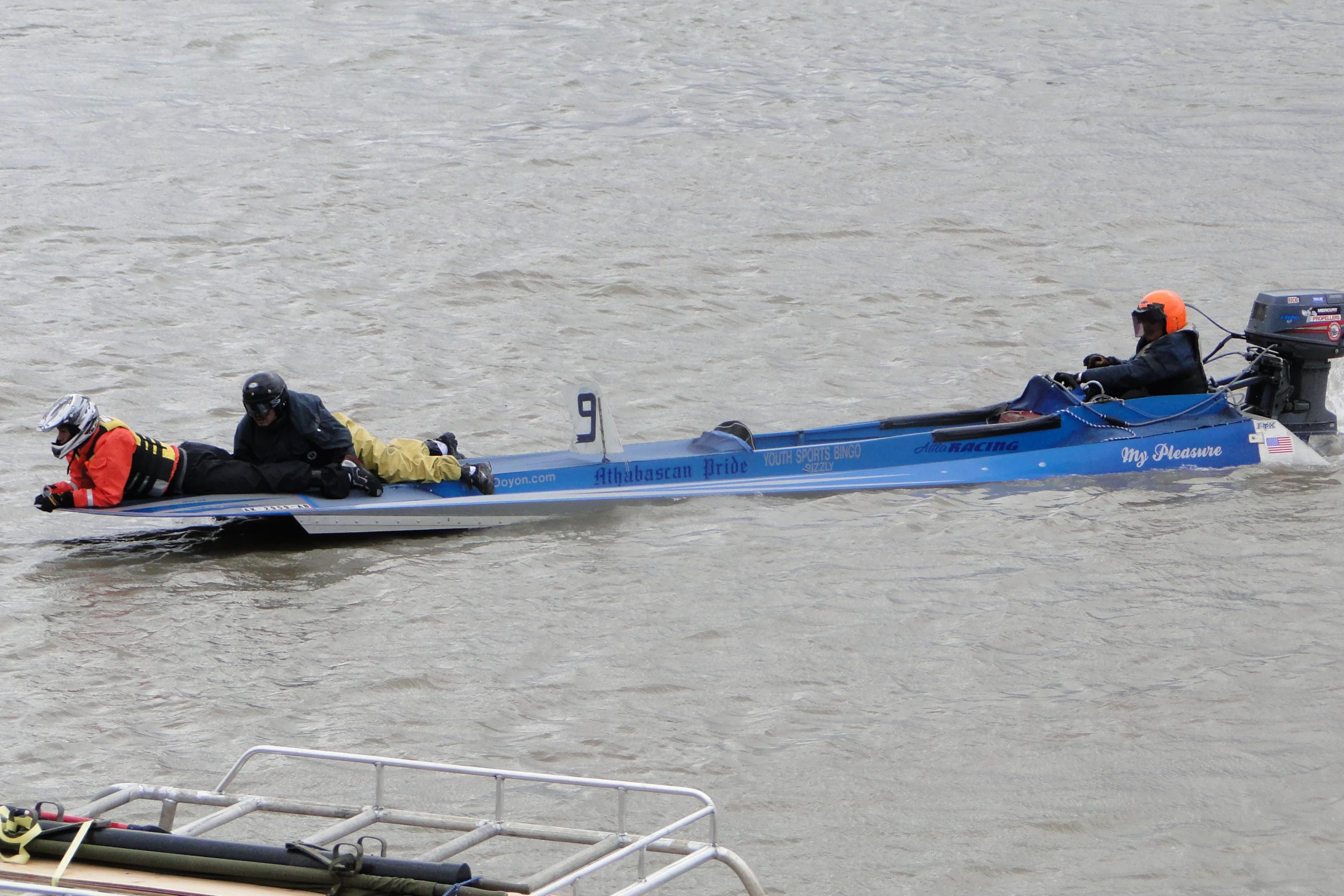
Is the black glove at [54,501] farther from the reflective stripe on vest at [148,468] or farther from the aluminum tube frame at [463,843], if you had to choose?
the aluminum tube frame at [463,843]

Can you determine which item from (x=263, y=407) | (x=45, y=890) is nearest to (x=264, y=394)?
(x=263, y=407)

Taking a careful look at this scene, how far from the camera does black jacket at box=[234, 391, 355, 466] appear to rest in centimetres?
963

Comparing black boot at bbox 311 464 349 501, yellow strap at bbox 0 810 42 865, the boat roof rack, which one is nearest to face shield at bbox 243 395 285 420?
black boot at bbox 311 464 349 501

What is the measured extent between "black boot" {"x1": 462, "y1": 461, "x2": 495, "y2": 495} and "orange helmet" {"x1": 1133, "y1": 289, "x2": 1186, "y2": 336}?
15.2ft

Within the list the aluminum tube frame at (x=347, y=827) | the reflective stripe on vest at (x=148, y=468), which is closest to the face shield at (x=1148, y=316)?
the reflective stripe on vest at (x=148, y=468)

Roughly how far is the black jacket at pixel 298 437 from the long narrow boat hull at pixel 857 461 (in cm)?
29

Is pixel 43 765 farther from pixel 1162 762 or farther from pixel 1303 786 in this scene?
pixel 1303 786

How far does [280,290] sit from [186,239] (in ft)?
6.52

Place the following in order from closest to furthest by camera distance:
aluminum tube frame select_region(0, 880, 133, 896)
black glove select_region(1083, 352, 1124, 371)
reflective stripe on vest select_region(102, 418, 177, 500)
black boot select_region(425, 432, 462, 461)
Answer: aluminum tube frame select_region(0, 880, 133, 896), reflective stripe on vest select_region(102, 418, 177, 500), black boot select_region(425, 432, 462, 461), black glove select_region(1083, 352, 1124, 371)

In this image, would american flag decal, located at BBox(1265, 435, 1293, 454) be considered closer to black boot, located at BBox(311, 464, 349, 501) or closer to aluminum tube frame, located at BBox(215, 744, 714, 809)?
black boot, located at BBox(311, 464, 349, 501)

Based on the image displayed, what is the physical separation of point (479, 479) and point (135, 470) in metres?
2.08

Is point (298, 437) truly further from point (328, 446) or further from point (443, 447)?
point (443, 447)

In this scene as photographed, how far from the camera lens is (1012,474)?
10.8 meters

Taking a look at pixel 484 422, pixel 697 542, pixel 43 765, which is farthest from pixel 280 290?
pixel 43 765
